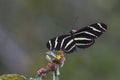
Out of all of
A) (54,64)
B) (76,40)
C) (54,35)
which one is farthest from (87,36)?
(54,35)

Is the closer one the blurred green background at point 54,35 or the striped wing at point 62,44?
the striped wing at point 62,44

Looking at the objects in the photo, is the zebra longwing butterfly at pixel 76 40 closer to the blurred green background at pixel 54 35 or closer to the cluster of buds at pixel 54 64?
the cluster of buds at pixel 54 64

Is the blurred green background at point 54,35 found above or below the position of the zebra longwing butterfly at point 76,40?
above

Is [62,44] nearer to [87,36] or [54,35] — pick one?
[87,36]

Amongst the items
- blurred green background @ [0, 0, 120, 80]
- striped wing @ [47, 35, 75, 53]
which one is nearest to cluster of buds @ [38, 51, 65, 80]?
striped wing @ [47, 35, 75, 53]

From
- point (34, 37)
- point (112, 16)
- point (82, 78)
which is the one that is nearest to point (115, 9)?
point (112, 16)

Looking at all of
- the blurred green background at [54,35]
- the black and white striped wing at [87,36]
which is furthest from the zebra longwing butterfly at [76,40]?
the blurred green background at [54,35]

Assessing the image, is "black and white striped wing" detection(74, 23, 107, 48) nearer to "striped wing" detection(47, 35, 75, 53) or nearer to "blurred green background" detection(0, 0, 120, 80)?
"striped wing" detection(47, 35, 75, 53)
